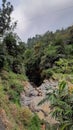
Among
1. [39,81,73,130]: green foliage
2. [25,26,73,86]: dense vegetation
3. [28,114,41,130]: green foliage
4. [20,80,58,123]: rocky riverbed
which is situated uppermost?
[25,26,73,86]: dense vegetation

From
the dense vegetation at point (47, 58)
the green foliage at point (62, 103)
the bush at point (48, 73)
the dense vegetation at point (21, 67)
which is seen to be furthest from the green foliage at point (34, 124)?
the bush at point (48, 73)

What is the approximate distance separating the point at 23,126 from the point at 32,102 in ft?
20.2

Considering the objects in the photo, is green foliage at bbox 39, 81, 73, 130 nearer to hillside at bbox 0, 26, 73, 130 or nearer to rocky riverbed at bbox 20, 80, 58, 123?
hillside at bbox 0, 26, 73, 130

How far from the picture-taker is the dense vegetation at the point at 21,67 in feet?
71.6

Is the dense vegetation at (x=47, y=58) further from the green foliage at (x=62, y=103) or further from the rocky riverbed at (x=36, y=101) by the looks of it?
the green foliage at (x=62, y=103)

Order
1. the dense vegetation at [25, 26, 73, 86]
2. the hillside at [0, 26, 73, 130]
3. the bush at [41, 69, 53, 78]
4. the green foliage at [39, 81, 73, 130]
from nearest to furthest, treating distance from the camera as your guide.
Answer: the green foliage at [39, 81, 73, 130] → the hillside at [0, 26, 73, 130] → the bush at [41, 69, 53, 78] → the dense vegetation at [25, 26, 73, 86]

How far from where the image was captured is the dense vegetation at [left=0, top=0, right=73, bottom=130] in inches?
859

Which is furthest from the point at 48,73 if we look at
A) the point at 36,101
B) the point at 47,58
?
the point at 36,101

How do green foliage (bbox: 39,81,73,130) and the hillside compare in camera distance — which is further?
the hillside

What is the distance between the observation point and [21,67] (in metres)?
33.6

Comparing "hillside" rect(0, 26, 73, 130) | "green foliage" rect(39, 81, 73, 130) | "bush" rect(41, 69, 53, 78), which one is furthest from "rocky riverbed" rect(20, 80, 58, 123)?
"green foliage" rect(39, 81, 73, 130)

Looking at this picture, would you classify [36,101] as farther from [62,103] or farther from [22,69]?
[62,103]

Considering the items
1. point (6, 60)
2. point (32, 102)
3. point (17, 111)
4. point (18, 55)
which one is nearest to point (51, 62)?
point (18, 55)

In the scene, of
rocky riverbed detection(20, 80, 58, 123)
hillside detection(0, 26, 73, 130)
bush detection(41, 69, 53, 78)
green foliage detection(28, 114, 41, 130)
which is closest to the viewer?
green foliage detection(28, 114, 41, 130)
